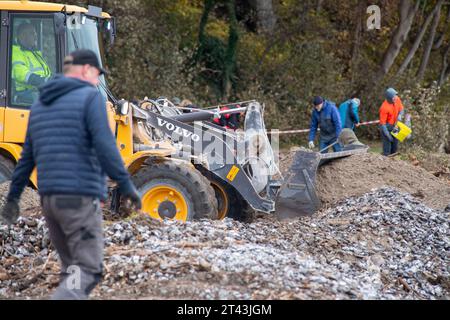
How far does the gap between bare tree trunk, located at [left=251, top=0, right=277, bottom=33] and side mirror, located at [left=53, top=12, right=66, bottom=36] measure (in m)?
16.7

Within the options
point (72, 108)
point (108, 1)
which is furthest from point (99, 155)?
point (108, 1)

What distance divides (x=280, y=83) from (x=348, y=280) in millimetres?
18901

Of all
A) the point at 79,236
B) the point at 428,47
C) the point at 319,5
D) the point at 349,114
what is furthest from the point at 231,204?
the point at 428,47

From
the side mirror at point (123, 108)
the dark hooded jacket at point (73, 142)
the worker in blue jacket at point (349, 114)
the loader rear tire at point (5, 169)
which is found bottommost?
the worker in blue jacket at point (349, 114)

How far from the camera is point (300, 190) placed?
12719mm

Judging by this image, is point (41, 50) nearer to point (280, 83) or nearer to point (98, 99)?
point (98, 99)

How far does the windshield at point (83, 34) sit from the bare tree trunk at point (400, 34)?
59.1 feet

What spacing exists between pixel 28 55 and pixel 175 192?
252 centimetres

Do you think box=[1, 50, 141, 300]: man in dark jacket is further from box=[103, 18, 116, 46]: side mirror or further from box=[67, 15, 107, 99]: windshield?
box=[103, 18, 116, 46]: side mirror

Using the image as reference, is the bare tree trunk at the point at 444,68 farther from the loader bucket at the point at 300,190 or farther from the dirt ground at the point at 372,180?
the loader bucket at the point at 300,190

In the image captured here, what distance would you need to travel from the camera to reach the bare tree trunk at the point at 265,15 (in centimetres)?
2688

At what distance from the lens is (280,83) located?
26.3m

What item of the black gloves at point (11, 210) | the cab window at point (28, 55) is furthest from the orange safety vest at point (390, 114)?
the black gloves at point (11, 210)

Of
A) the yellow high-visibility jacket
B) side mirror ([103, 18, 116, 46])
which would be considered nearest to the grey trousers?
the yellow high-visibility jacket
